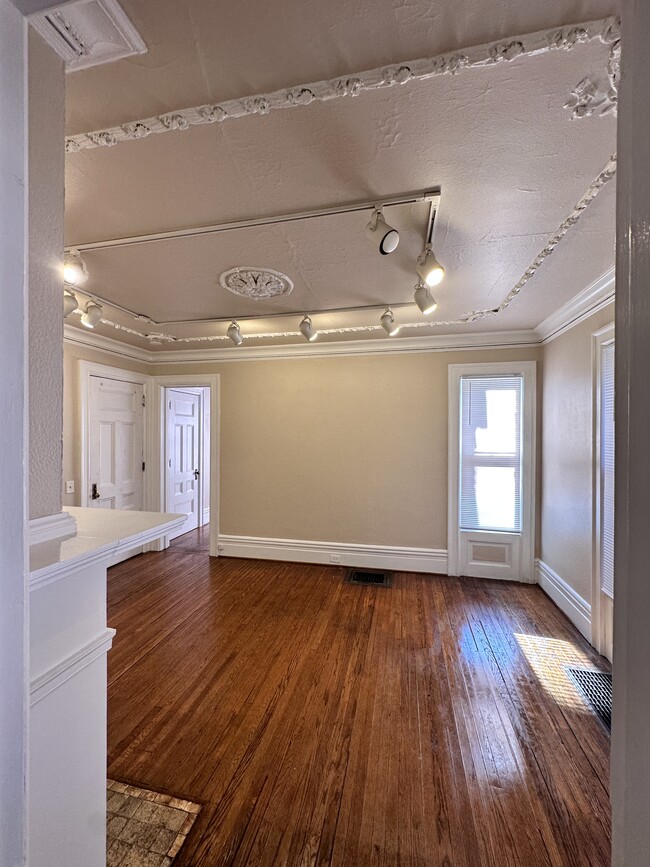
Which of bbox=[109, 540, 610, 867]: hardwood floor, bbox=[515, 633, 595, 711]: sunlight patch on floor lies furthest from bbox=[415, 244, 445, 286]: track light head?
bbox=[515, 633, 595, 711]: sunlight patch on floor

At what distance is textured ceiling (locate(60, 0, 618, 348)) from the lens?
32.3 inches

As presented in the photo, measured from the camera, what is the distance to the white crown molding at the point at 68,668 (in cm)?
75

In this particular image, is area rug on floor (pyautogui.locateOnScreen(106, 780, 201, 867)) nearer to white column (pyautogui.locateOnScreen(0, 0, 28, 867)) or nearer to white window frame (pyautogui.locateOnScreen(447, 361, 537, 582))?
white column (pyautogui.locateOnScreen(0, 0, 28, 867))

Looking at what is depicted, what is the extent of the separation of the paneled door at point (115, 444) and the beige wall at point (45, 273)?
128 inches

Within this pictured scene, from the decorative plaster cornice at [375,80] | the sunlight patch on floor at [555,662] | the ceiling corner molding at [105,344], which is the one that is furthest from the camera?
the ceiling corner molding at [105,344]

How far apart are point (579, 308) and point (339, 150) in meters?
2.28

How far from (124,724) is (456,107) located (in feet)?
9.29

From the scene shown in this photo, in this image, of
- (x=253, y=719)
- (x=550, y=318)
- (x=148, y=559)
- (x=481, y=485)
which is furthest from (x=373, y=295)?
(x=148, y=559)

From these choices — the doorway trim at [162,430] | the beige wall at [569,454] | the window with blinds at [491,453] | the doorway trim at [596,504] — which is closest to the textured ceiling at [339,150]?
the doorway trim at [596,504]

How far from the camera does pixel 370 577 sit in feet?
11.5

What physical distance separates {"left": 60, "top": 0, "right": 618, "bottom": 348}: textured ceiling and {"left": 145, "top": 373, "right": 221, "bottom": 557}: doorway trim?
80.4 inches

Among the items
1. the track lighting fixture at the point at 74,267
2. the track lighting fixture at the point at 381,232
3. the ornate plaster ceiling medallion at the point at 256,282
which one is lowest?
the track lighting fixture at the point at 381,232

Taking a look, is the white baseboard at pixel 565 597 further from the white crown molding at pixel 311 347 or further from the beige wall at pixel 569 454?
the white crown molding at pixel 311 347

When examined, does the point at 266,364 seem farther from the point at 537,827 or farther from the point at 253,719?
the point at 537,827
